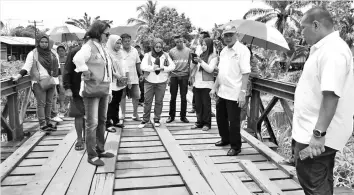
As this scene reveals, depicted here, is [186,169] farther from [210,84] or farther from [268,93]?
[210,84]

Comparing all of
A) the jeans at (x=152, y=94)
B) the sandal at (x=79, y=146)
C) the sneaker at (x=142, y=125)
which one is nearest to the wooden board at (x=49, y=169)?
the sandal at (x=79, y=146)

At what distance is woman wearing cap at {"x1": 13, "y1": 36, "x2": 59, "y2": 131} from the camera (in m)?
5.29

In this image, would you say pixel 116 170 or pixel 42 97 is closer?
pixel 116 170

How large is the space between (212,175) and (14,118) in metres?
3.60

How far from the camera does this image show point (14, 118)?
5.33 metres

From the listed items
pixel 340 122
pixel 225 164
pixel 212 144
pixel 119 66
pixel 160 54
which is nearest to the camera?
pixel 340 122

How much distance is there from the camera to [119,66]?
5320mm

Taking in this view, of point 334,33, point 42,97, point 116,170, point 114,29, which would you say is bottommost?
point 116,170

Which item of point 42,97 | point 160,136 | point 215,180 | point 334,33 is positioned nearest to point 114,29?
point 42,97

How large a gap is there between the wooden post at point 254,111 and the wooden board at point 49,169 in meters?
3.06

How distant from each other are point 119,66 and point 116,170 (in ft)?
6.71

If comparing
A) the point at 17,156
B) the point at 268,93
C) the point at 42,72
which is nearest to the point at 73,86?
the point at 17,156

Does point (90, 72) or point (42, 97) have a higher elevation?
point (90, 72)

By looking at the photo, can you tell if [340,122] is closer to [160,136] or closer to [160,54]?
[160,136]
